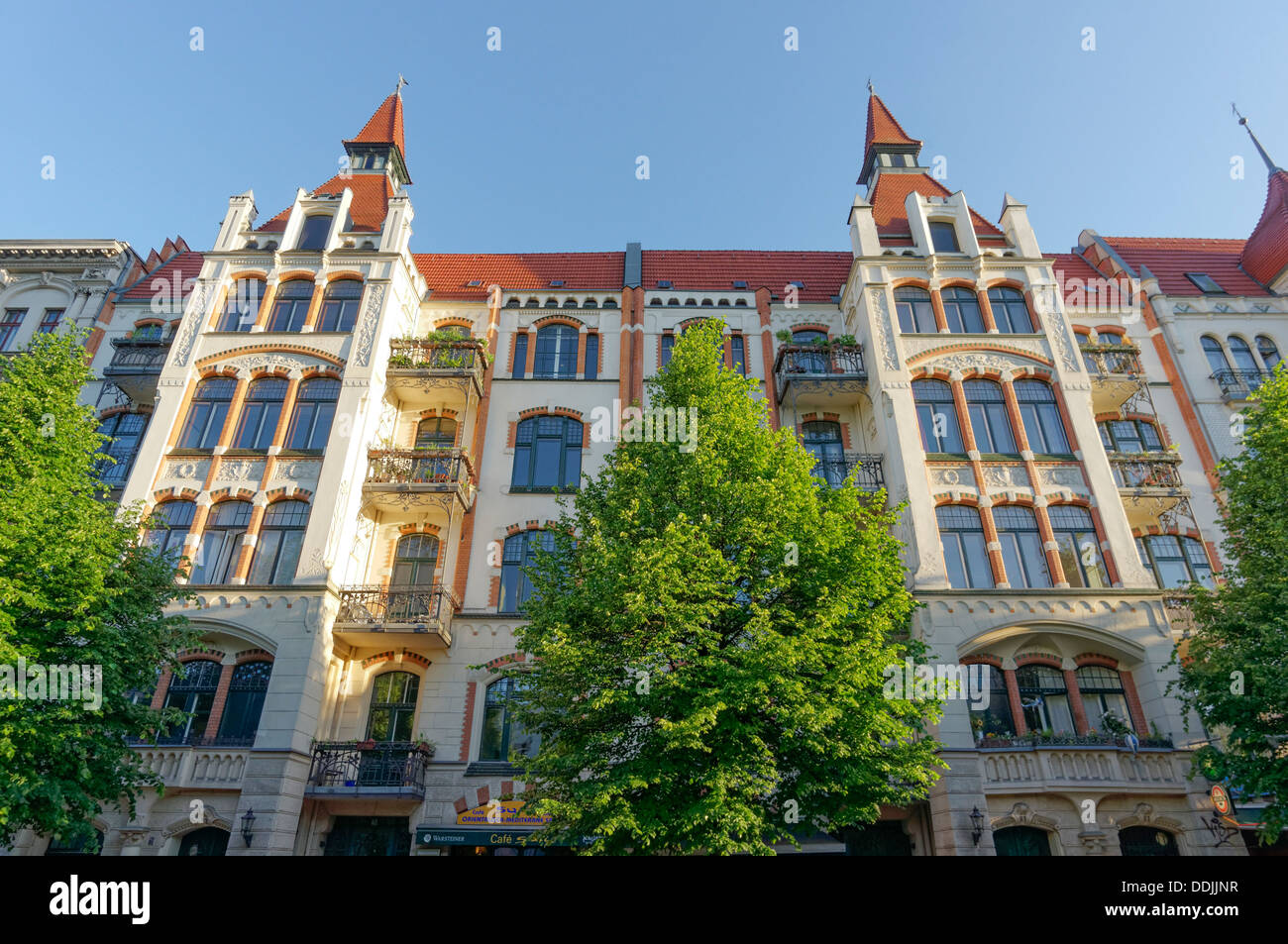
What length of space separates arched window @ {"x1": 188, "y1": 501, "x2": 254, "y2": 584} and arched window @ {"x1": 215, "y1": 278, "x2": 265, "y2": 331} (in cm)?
623

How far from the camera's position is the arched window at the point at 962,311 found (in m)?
22.6

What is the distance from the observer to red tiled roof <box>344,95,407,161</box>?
28.5 m

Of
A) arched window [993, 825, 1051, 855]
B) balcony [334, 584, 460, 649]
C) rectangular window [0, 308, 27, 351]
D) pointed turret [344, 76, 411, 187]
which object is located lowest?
arched window [993, 825, 1051, 855]

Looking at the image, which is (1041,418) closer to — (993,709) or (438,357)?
(993,709)

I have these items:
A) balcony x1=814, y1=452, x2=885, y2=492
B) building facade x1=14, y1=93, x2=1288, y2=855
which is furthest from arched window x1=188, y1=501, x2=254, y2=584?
balcony x1=814, y1=452, x2=885, y2=492

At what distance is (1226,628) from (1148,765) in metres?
3.81

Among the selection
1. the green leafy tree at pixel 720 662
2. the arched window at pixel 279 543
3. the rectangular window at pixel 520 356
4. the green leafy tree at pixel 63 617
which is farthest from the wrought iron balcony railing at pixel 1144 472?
the green leafy tree at pixel 63 617

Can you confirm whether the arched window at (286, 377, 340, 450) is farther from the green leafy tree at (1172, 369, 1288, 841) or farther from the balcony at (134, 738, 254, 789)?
the green leafy tree at (1172, 369, 1288, 841)

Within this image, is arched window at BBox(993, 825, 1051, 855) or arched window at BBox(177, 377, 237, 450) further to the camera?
arched window at BBox(177, 377, 237, 450)

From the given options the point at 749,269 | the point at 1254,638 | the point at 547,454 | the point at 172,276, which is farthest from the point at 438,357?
the point at 1254,638

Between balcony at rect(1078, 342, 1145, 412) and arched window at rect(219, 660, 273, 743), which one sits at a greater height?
balcony at rect(1078, 342, 1145, 412)

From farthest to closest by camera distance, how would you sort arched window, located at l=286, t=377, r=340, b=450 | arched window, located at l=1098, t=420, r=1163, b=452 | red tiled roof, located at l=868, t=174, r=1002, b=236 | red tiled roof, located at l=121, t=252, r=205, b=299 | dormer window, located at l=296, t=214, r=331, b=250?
red tiled roof, located at l=121, t=252, r=205, b=299 → red tiled roof, located at l=868, t=174, r=1002, b=236 → dormer window, located at l=296, t=214, r=331, b=250 → arched window, located at l=1098, t=420, r=1163, b=452 → arched window, located at l=286, t=377, r=340, b=450
